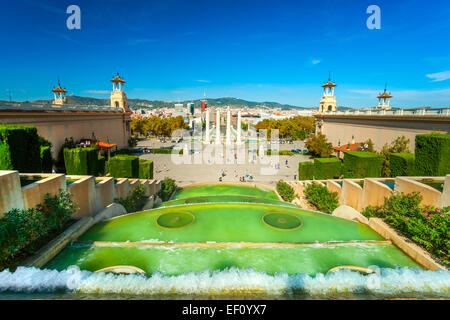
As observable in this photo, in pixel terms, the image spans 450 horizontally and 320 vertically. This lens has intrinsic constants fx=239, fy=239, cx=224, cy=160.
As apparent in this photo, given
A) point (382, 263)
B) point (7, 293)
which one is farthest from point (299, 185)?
point (7, 293)

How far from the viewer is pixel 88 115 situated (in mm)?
36219

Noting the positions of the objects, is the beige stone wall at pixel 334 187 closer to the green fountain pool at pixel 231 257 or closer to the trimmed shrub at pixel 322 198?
the trimmed shrub at pixel 322 198

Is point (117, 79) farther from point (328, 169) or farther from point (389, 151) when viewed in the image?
point (389, 151)

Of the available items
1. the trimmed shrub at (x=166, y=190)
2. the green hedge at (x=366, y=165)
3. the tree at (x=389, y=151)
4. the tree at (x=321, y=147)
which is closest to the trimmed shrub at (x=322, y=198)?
the green hedge at (x=366, y=165)

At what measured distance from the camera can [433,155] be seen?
12977 mm

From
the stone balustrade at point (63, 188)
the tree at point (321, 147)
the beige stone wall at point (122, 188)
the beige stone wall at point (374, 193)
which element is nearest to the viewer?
the stone balustrade at point (63, 188)

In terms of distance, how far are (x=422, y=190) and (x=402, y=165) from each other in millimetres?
7636

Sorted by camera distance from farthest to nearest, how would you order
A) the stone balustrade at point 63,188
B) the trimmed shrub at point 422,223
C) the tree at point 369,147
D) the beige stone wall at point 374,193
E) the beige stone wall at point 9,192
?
the tree at point 369,147, the beige stone wall at point 374,193, the trimmed shrub at point 422,223, the stone balustrade at point 63,188, the beige stone wall at point 9,192

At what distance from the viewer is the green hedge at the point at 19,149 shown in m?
9.27

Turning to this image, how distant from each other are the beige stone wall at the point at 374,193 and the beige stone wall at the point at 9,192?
44.2ft

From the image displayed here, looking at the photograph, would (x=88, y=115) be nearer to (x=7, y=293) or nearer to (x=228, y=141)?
(x=228, y=141)

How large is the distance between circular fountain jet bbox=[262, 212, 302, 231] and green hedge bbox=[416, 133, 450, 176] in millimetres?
8454

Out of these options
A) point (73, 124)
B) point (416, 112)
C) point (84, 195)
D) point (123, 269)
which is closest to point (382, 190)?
point (123, 269)

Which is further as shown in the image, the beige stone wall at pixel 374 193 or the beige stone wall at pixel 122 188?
the beige stone wall at pixel 122 188
